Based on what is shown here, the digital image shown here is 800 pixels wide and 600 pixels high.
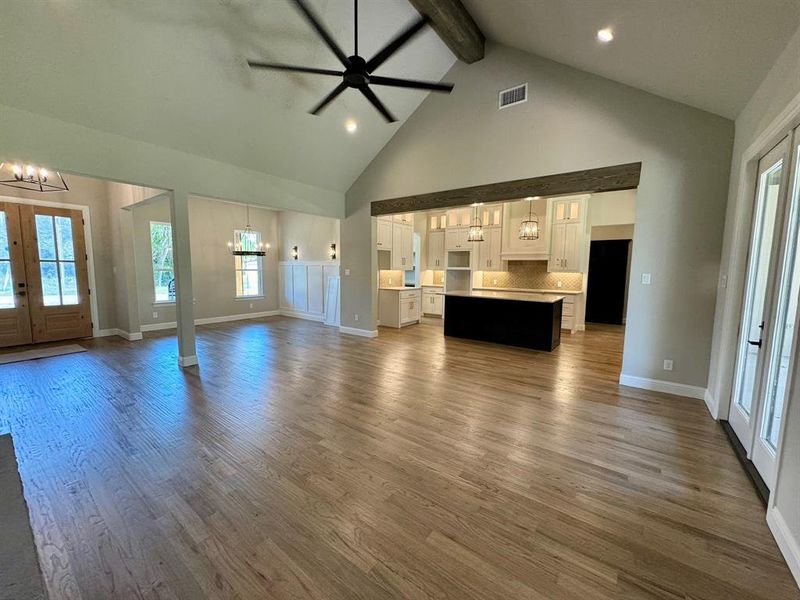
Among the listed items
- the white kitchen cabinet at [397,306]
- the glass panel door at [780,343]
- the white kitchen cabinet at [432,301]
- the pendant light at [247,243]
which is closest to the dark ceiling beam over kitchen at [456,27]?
the glass panel door at [780,343]

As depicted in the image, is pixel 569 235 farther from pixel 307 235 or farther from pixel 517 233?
pixel 307 235

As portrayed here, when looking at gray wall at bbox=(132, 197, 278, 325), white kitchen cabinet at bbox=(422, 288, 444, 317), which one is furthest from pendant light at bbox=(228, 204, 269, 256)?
white kitchen cabinet at bbox=(422, 288, 444, 317)

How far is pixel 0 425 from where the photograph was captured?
2.88 metres

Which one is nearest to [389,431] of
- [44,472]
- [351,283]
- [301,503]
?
[301,503]

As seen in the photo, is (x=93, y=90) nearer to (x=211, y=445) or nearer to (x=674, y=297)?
(x=211, y=445)

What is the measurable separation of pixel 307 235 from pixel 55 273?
4809 mm

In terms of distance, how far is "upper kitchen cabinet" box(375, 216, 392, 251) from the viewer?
7116 millimetres

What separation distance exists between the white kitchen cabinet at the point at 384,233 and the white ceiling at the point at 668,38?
3864mm

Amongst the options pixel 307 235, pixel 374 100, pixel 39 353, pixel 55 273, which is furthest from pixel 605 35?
pixel 55 273

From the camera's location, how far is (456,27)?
12.8 ft

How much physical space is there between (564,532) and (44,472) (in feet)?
11.2

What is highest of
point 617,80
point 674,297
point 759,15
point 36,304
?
point 617,80

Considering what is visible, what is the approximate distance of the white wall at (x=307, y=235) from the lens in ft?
26.2

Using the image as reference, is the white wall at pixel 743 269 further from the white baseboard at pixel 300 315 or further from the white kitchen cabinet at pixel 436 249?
the white baseboard at pixel 300 315
